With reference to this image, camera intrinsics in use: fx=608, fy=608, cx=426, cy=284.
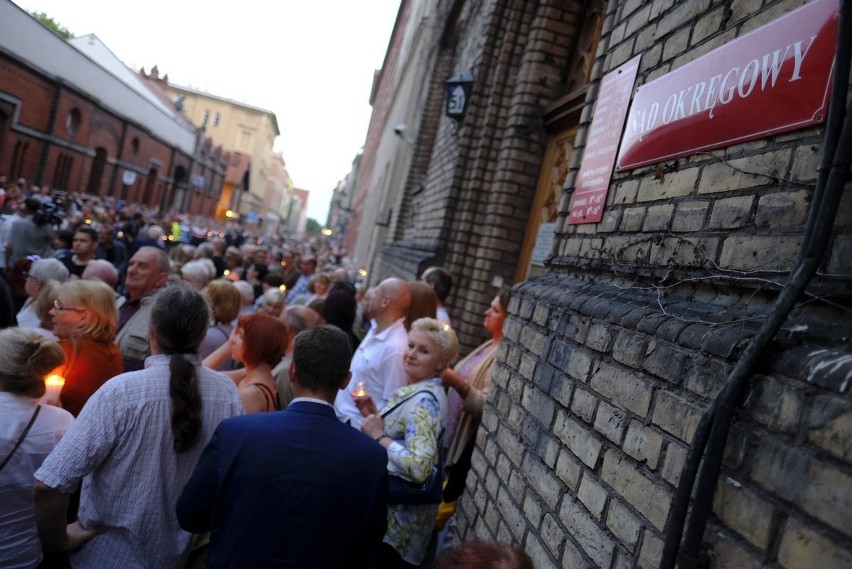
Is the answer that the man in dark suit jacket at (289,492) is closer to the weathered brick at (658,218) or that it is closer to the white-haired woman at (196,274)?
the weathered brick at (658,218)

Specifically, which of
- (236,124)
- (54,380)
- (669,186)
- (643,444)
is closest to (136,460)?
(54,380)

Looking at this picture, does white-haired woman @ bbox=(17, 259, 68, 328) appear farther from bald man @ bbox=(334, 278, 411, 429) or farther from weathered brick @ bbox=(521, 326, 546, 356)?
weathered brick @ bbox=(521, 326, 546, 356)

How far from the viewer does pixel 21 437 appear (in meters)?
2.53

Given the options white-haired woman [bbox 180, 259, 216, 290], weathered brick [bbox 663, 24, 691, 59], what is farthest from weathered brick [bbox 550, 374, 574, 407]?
white-haired woman [bbox 180, 259, 216, 290]

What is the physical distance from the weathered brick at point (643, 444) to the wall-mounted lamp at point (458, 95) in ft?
19.3

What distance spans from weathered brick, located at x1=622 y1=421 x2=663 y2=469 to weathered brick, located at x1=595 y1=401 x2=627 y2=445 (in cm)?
4

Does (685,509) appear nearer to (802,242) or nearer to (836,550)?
(836,550)

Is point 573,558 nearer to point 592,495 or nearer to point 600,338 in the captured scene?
point 592,495

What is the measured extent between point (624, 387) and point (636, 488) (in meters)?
0.30

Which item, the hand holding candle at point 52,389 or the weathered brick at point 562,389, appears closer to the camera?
the weathered brick at point 562,389

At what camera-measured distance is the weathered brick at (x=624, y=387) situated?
5.59 feet

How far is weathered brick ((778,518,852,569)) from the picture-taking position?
41.2 inches

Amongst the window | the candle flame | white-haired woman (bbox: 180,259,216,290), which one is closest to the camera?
the candle flame

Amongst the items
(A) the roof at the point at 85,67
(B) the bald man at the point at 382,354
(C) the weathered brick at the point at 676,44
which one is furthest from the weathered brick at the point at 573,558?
(A) the roof at the point at 85,67
